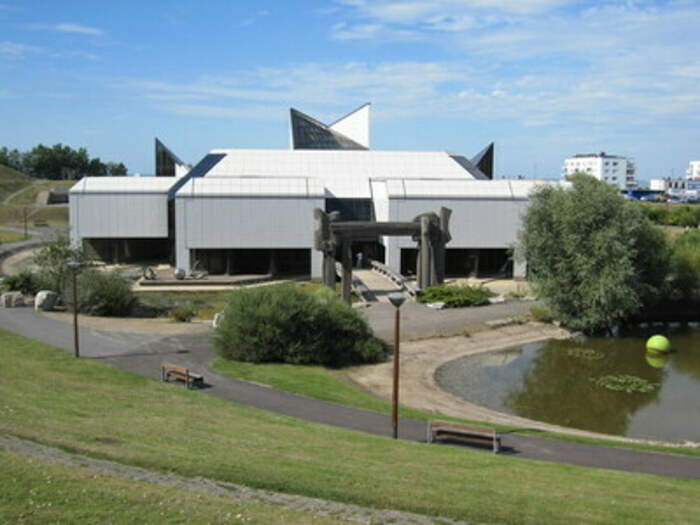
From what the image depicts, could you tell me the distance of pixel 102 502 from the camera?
8992mm

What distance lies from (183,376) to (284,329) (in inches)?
173

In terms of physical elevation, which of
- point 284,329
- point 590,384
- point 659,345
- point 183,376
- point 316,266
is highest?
point 316,266

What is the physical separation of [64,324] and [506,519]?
22514 millimetres

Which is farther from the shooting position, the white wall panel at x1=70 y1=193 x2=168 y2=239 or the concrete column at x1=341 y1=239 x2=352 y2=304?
the white wall panel at x1=70 y1=193 x2=168 y2=239

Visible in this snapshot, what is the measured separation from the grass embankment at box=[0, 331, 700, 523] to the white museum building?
88.7 ft

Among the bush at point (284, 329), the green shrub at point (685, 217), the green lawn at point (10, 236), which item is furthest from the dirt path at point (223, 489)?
the green shrub at point (685, 217)

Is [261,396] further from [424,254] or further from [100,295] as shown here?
[424,254]

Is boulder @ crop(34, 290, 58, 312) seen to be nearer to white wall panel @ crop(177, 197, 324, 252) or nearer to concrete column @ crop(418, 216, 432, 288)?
white wall panel @ crop(177, 197, 324, 252)

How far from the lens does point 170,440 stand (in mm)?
13367

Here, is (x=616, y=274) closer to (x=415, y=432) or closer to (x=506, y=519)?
(x=415, y=432)

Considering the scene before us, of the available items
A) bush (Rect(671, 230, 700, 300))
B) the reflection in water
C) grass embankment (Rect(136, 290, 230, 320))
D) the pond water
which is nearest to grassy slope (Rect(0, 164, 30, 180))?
grass embankment (Rect(136, 290, 230, 320))

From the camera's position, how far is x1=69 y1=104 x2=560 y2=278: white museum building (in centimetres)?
4594

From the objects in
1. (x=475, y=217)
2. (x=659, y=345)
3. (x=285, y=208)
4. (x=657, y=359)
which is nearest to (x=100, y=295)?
(x=285, y=208)

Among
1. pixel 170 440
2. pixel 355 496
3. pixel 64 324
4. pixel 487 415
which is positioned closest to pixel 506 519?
pixel 355 496
